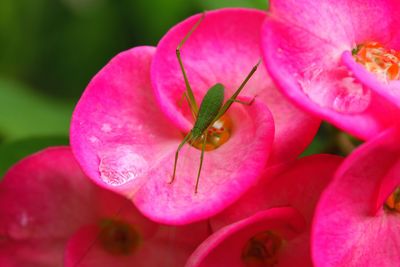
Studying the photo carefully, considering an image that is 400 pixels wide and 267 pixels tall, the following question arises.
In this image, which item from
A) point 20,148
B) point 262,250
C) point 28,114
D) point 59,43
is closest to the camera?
point 262,250

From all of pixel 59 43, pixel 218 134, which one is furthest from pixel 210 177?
pixel 59 43

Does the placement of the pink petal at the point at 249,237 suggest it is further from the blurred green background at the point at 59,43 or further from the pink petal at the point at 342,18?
the blurred green background at the point at 59,43

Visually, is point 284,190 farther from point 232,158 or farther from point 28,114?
point 28,114

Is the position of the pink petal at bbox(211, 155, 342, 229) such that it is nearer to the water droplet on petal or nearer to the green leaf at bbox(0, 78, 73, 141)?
the water droplet on petal

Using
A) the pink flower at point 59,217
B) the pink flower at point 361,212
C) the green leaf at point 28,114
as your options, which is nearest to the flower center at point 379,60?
the pink flower at point 361,212

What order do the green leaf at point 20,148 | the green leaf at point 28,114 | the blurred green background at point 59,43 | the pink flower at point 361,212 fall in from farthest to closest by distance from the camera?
the blurred green background at point 59,43, the green leaf at point 28,114, the green leaf at point 20,148, the pink flower at point 361,212

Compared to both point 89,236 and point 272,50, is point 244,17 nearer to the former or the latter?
point 272,50
